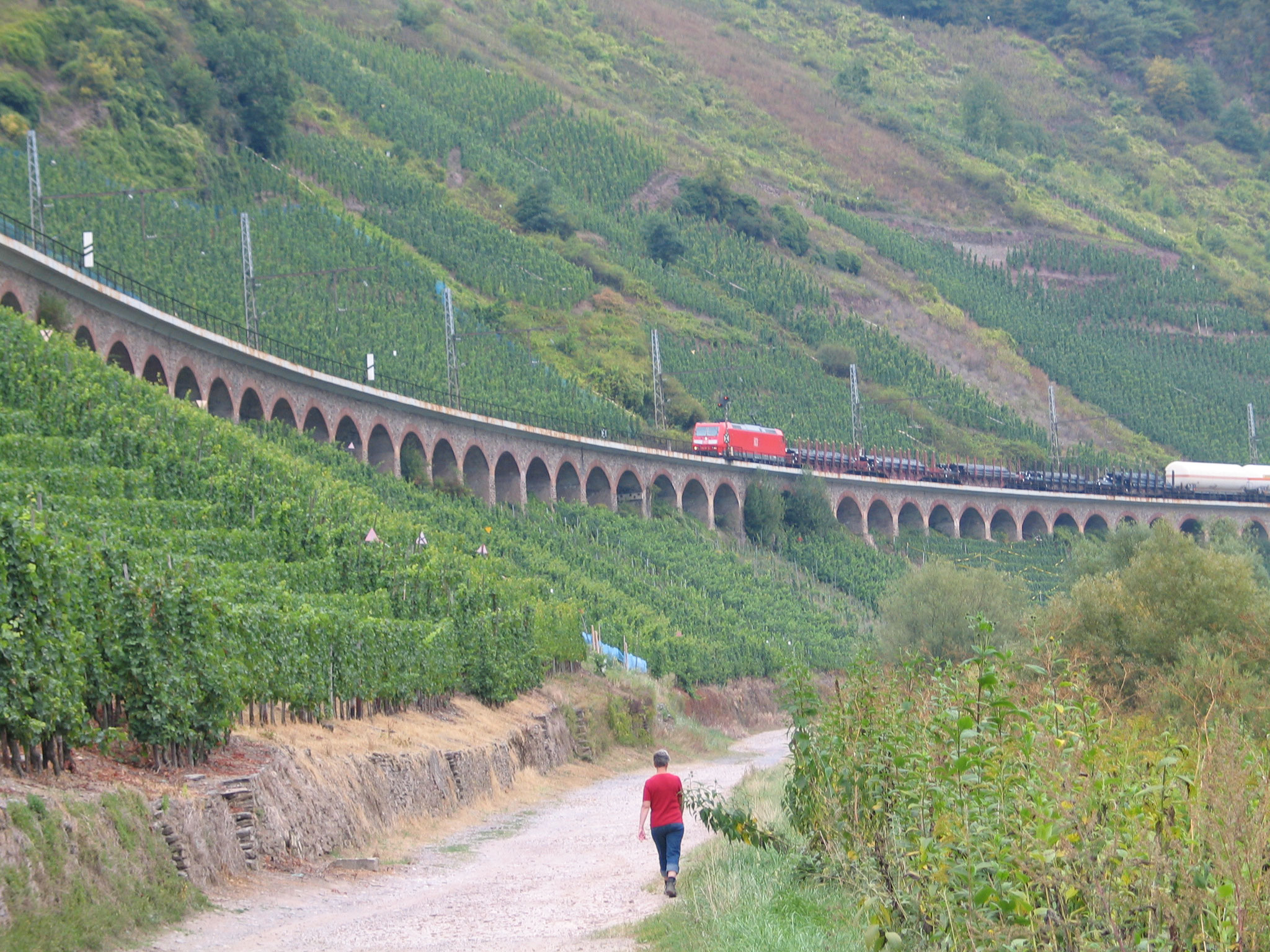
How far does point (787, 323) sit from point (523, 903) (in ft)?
329

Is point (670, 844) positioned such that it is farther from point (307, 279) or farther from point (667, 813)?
point (307, 279)

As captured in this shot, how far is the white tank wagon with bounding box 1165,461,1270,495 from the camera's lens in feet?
294

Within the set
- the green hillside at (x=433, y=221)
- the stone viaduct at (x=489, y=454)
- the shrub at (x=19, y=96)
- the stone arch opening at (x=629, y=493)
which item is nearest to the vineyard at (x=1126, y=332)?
the green hillside at (x=433, y=221)

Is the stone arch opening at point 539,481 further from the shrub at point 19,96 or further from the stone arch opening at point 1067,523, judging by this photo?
the stone arch opening at point 1067,523

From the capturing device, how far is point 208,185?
3351 inches

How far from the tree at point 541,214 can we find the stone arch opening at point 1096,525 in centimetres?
4495

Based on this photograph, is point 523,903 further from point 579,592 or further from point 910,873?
point 579,592

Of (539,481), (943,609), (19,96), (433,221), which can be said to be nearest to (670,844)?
(943,609)

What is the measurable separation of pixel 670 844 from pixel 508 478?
5240cm

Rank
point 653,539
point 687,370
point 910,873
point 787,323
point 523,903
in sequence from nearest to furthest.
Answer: point 910,873 < point 523,903 < point 653,539 < point 687,370 < point 787,323

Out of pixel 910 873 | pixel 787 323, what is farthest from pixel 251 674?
pixel 787 323

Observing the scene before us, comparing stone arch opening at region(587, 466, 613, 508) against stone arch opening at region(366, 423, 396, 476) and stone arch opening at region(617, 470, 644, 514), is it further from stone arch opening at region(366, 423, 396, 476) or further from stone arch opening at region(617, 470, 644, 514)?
stone arch opening at region(366, 423, 396, 476)

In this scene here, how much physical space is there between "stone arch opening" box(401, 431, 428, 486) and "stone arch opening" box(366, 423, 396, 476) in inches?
28.9

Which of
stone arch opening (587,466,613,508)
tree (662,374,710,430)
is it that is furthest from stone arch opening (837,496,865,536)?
stone arch opening (587,466,613,508)
